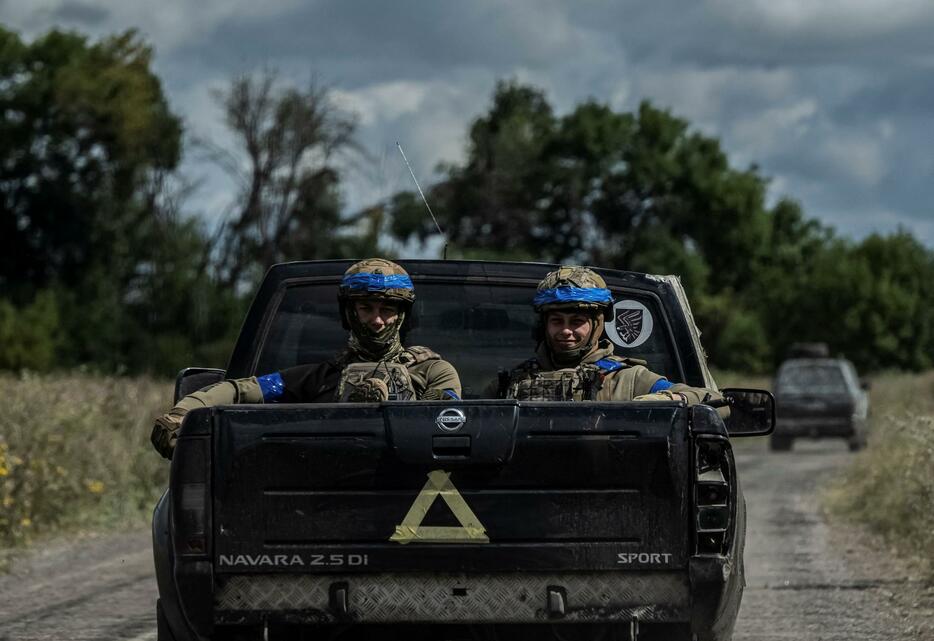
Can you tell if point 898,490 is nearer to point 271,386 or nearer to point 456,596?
point 271,386

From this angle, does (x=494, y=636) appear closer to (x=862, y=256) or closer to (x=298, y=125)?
(x=298, y=125)

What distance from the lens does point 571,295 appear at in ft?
22.5

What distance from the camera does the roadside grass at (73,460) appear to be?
15320 millimetres

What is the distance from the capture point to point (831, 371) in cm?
3425

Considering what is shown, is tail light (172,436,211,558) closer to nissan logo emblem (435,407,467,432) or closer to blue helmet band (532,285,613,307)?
nissan logo emblem (435,407,467,432)

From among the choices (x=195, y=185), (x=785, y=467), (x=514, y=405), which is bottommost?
(x=785, y=467)

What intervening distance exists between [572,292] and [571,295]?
0.04ft

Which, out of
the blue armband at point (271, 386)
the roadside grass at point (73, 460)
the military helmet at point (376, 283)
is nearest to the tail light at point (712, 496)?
the military helmet at point (376, 283)

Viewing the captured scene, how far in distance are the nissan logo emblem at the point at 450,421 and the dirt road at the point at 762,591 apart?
4.06m

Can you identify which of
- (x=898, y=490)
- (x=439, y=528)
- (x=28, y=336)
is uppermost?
(x=28, y=336)

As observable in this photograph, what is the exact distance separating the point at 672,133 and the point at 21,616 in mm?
68450

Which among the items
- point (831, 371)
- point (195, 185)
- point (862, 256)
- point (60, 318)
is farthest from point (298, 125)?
point (862, 256)

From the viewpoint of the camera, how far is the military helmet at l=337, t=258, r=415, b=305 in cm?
685

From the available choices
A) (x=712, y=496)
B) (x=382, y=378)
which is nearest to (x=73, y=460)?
(x=382, y=378)
